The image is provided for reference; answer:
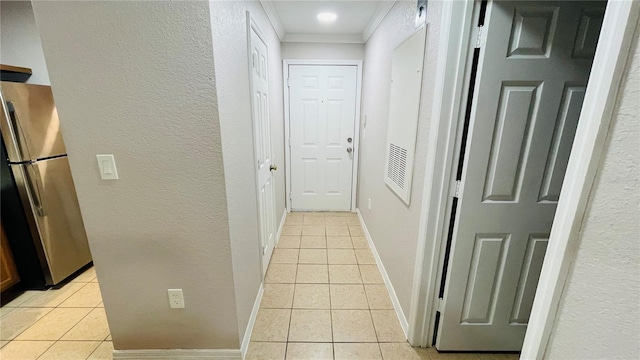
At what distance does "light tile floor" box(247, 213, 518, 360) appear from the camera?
160cm

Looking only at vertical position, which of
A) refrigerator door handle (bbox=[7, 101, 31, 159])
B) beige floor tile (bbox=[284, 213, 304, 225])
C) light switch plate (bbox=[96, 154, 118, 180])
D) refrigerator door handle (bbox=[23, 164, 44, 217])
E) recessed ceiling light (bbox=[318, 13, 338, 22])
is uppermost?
recessed ceiling light (bbox=[318, 13, 338, 22])

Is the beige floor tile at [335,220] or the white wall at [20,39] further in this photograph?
the beige floor tile at [335,220]

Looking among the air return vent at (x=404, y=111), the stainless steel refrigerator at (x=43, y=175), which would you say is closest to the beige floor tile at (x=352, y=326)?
the air return vent at (x=404, y=111)

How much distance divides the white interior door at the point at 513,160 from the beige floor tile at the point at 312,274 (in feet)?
3.30

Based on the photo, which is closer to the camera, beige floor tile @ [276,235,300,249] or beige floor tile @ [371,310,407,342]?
beige floor tile @ [371,310,407,342]

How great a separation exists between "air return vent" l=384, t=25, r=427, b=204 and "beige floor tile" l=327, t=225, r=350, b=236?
1.20m

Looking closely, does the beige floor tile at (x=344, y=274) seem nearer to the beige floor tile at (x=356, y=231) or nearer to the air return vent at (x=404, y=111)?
the beige floor tile at (x=356, y=231)

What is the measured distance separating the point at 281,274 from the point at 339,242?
0.83 metres

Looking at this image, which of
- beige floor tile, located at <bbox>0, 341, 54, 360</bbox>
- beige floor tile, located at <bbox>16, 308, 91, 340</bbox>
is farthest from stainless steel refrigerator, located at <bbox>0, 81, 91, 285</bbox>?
beige floor tile, located at <bbox>0, 341, 54, 360</bbox>

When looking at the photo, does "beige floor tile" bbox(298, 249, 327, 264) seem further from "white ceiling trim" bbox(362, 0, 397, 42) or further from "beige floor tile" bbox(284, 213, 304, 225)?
"white ceiling trim" bbox(362, 0, 397, 42)

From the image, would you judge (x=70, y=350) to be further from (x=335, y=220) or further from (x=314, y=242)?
(x=335, y=220)

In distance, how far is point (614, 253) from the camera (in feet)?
1.71

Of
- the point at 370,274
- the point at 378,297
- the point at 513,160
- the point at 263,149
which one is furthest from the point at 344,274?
the point at 513,160

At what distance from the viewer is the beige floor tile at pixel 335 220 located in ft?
11.3
